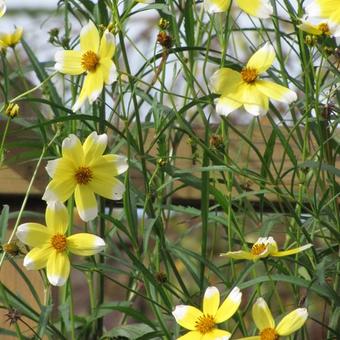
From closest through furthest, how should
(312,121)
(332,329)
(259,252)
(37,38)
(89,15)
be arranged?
(259,252)
(332,329)
(312,121)
(89,15)
(37,38)

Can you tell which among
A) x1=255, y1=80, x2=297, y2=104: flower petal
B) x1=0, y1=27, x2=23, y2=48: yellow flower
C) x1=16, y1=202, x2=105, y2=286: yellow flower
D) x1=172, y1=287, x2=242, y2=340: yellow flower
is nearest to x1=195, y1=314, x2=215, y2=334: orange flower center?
x1=172, y1=287, x2=242, y2=340: yellow flower

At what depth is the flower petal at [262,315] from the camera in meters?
0.99

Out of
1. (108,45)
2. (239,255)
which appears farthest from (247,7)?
(239,255)

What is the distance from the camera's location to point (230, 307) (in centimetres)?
98

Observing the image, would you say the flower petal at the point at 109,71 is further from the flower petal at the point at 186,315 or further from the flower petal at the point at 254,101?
the flower petal at the point at 186,315

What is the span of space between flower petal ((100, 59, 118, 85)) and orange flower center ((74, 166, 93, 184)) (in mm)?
91

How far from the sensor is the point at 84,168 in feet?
3.34

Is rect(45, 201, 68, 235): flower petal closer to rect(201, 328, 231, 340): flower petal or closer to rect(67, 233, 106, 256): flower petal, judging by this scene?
rect(67, 233, 106, 256): flower petal

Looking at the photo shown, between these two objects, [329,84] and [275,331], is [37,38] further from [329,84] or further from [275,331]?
[275,331]

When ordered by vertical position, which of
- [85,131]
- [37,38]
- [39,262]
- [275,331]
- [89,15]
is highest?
[37,38]

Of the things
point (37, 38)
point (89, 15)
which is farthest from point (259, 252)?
point (37, 38)

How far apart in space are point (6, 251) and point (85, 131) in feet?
1.12

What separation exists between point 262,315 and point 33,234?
24 centimetres

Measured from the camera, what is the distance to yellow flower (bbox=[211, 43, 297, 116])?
3.23ft
